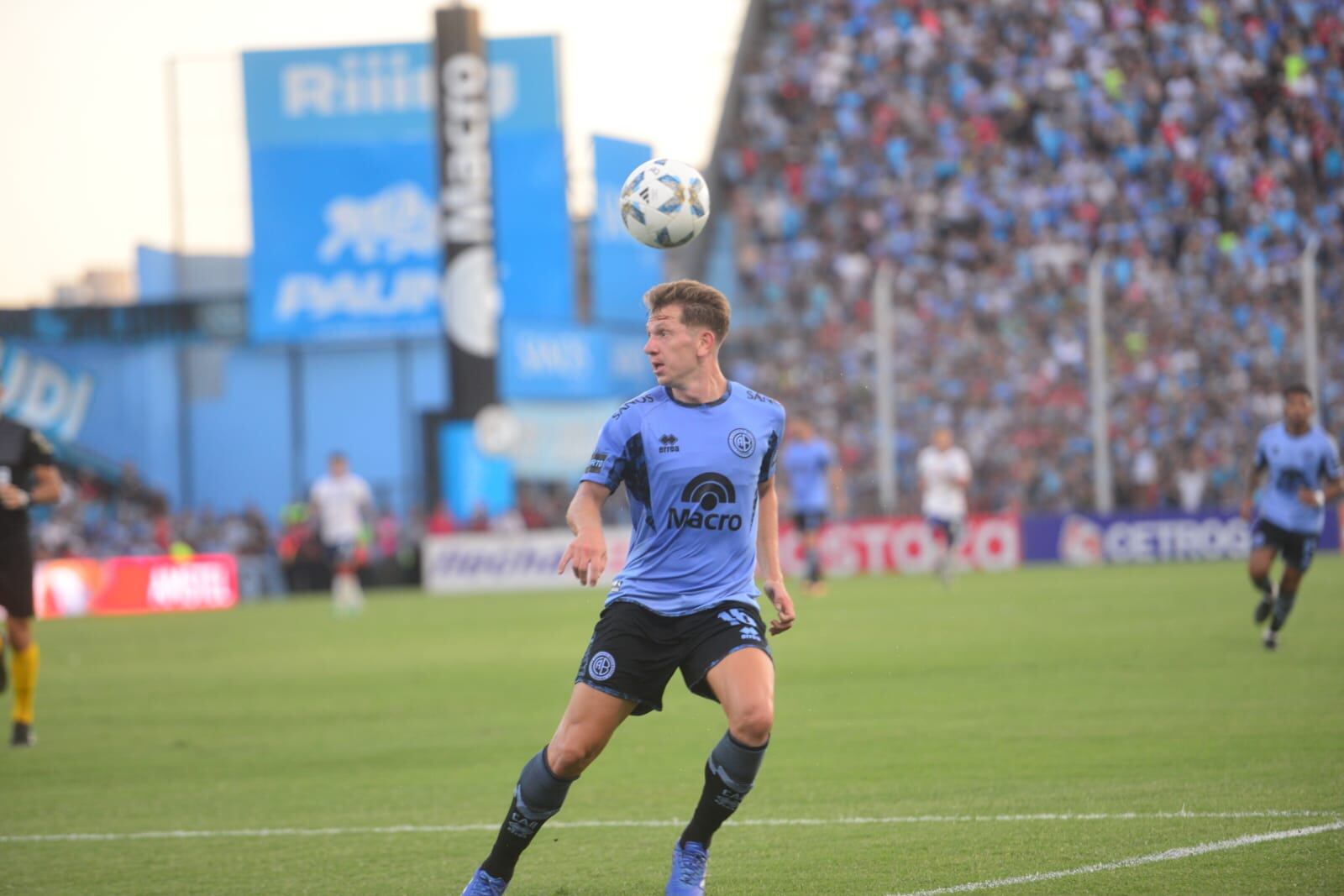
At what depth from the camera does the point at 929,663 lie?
1508 cm

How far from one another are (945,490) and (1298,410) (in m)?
11.9

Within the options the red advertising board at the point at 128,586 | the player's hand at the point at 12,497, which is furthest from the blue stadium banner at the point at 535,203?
the player's hand at the point at 12,497

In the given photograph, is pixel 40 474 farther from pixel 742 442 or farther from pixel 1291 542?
pixel 1291 542

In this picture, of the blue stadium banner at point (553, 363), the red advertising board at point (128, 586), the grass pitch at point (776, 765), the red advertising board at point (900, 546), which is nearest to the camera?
the grass pitch at point (776, 765)

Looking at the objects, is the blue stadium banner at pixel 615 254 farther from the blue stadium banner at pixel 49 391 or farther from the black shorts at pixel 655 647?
the black shorts at pixel 655 647

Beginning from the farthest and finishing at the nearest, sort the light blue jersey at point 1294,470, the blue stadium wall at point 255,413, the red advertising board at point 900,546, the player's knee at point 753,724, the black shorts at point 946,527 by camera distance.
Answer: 1. the blue stadium wall at point 255,413
2. the red advertising board at point 900,546
3. the black shorts at point 946,527
4. the light blue jersey at point 1294,470
5. the player's knee at point 753,724

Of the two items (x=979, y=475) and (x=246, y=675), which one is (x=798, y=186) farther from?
(x=246, y=675)

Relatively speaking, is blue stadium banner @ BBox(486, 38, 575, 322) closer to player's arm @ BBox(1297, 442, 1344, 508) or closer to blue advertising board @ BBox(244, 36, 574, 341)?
blue advertising board @ BBox(244, 36, 574, 341)

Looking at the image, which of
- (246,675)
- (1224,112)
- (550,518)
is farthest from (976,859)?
(1224,112)

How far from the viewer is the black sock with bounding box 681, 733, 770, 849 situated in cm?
625

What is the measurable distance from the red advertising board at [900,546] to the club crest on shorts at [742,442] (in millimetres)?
24456

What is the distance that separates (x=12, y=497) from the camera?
38.8 feet

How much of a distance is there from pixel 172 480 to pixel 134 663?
24.3 meters

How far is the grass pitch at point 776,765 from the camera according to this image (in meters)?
7.20
